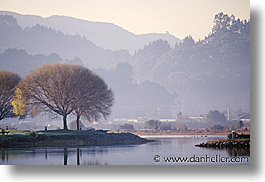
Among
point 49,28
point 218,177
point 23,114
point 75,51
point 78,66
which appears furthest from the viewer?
point 23,114

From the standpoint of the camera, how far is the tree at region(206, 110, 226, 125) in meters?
32.1

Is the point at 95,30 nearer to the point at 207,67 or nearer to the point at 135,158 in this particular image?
the point at 207,67

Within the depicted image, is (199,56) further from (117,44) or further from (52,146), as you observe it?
(52,146)

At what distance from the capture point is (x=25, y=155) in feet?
95.4

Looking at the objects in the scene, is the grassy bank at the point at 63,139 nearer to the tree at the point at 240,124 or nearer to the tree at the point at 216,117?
the tree at the point at 216,117

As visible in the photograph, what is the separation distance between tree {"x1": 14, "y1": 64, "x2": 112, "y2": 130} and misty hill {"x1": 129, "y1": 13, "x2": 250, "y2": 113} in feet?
14.7

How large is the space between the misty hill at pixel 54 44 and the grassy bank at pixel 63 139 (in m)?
4.90

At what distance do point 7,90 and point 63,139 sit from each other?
5.94m

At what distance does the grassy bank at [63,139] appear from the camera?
34.8 meters

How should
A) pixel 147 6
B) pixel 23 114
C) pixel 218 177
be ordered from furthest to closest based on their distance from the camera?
pixel 23 114 → pixel 147 6 → pixel 218 177

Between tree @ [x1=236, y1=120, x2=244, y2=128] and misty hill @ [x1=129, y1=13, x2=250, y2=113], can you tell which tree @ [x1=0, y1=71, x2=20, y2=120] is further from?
tree @ [x1=236, y1=120, x2=244, y2=128]

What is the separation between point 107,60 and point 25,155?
8.84 m

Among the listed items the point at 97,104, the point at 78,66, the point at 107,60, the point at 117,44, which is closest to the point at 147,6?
the point at 117,44

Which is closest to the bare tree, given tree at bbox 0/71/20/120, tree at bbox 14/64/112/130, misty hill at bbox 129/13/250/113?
tree at bbox 14/64/112/130
